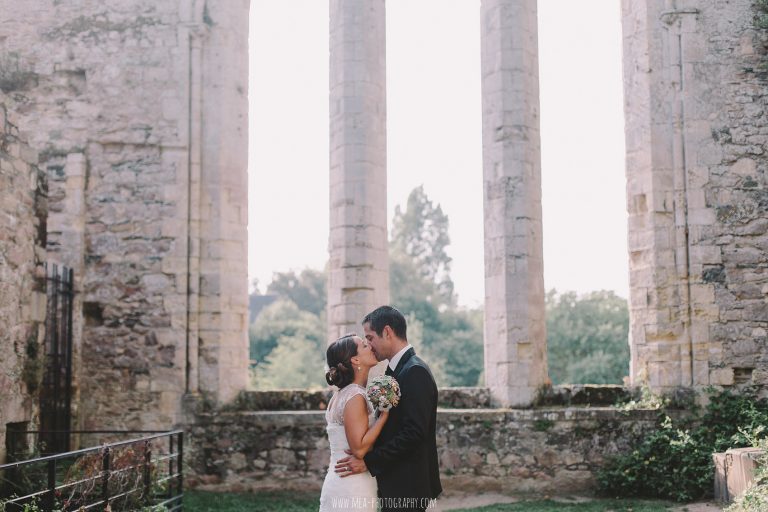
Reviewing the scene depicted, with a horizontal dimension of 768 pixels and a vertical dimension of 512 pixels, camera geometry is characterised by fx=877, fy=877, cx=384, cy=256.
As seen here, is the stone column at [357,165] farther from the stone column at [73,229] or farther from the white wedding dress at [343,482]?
the white wedding dress at [343,482]

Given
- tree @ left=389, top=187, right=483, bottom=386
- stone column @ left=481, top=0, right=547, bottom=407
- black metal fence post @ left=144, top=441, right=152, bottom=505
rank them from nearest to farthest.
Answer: black metal fence post @ left=144, top=441, right=152, bottom=505 → stone column @ left=481, top=0, right=547, bottom=407 → tree @ left=389, top=187, right=483, bottom=386

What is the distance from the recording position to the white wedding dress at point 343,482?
13.2ft

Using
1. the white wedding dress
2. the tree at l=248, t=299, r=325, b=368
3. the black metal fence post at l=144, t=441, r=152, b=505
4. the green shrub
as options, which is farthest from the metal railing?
the tree at l=248, t=299, r=325, b=368

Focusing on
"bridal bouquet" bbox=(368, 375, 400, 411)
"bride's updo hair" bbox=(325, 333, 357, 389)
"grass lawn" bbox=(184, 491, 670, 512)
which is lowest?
"grass lawn" bbox=(184, 491, 670, 512)

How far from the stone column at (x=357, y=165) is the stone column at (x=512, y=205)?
3.44ft

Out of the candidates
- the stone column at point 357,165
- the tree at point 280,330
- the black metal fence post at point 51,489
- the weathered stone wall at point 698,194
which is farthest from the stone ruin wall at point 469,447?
the tree at point 280,330

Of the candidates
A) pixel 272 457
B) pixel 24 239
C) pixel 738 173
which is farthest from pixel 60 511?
pixel 738 173

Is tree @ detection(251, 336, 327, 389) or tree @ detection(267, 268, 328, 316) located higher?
tree @ detection(267, 268, 328, 316)

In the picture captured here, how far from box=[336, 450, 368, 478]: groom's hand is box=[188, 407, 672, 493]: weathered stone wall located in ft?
13.4

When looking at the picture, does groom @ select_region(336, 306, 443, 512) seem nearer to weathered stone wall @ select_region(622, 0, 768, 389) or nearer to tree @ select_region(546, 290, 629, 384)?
weathered stone wall @ select_region(622, 0, 768, 389)

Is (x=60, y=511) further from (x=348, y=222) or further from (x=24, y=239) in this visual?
(x=348, y=222)

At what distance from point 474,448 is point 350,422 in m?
4.27

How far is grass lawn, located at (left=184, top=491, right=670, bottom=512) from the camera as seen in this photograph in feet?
23.8

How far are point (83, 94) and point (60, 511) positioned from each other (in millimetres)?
4938
